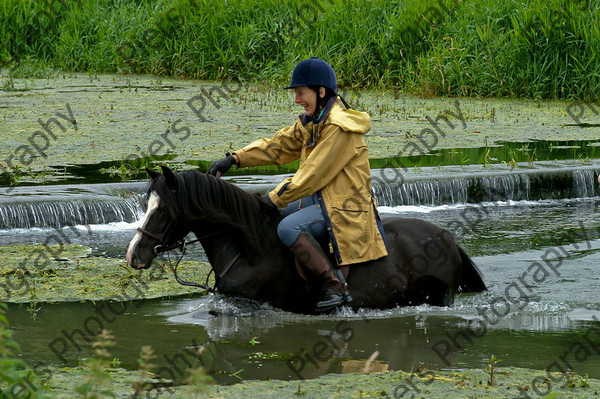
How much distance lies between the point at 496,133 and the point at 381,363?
8.73 m

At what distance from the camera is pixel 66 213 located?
28.9 ft

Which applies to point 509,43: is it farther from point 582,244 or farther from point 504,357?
point 504,357

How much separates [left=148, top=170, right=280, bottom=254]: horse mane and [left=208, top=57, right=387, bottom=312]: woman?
0.12 meters

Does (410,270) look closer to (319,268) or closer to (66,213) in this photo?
(319,268)

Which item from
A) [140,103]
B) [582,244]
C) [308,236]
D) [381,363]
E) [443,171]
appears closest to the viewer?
[381,363]

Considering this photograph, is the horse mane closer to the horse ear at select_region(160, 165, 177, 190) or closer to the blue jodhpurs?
the horse ear at select_region(160, 165, 177, 190)

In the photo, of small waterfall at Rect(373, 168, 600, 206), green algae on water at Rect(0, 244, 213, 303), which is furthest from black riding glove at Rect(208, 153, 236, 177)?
small waterfall at Rect(373, 168, 600, 206)

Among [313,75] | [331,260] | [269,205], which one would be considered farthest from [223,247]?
[313,75]

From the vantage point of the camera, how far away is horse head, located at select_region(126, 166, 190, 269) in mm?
5332

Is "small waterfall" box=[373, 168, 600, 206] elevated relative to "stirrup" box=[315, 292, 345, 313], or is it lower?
lower

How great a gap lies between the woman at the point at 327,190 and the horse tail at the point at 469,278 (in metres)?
0.74

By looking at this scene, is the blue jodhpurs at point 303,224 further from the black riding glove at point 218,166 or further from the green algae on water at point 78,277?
the green algae on water at point 78,277

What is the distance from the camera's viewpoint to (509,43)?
1560 centimetres

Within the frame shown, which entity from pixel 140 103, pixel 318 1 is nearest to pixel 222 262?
pixel 140 103
